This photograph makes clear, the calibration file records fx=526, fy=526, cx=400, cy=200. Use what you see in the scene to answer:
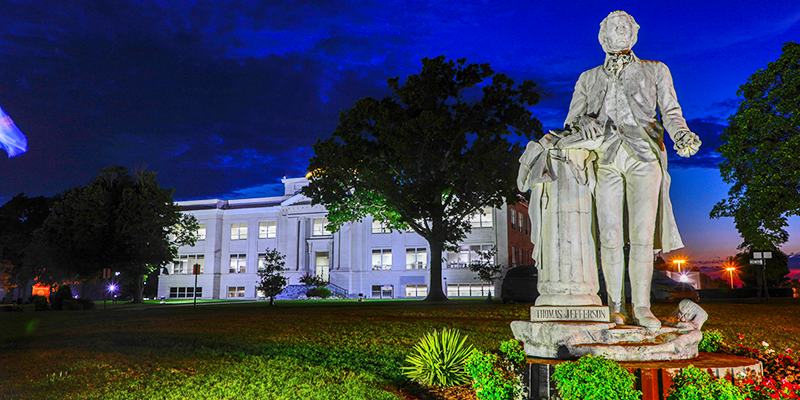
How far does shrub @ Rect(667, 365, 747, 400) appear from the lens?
3248 mm

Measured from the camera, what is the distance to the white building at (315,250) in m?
48.6

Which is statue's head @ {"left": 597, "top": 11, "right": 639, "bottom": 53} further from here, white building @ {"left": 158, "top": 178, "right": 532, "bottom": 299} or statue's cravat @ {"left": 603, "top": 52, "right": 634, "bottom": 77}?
white building @ {"left": 158, "top": 178, "right": 532, "bottom": 299}

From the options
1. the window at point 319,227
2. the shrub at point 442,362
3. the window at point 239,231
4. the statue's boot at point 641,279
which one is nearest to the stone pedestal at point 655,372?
the statue's boot at point 641,279

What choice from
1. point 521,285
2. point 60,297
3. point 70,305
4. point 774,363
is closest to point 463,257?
point 521,285

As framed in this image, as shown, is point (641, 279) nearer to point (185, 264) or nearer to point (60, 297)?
point (60, 297)

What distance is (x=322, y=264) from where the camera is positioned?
58062 millimetres

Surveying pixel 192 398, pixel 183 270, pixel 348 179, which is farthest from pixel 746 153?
pixel 183 270

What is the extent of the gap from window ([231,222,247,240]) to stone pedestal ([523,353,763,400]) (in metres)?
61.2

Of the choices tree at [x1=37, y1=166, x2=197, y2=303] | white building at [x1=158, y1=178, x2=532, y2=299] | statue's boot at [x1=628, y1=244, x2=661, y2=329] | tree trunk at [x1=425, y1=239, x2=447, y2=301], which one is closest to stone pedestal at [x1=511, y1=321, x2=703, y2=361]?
statue's boot at [x1=628, y1=244, x2=661, y2=329]

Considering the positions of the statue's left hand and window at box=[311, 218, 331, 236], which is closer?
the statue's left hand

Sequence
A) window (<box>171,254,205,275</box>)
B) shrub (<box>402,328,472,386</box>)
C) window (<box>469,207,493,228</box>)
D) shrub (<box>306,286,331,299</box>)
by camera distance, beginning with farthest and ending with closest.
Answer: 1. window (<box>171,254,205,275</box>)
2. window (<box>469,207,493,228</box>)
3. shrub (<box>306,286,331,299</box>)
4. shrub (<box>402,328,472,386</box>)

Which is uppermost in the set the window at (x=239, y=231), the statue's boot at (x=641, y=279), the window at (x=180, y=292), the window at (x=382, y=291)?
the window at (x=239, y=231)

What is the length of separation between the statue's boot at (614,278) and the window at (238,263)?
60255 mm

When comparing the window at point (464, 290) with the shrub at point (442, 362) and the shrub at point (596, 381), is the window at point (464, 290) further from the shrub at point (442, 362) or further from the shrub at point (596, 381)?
the shrub at point (596, 381)
